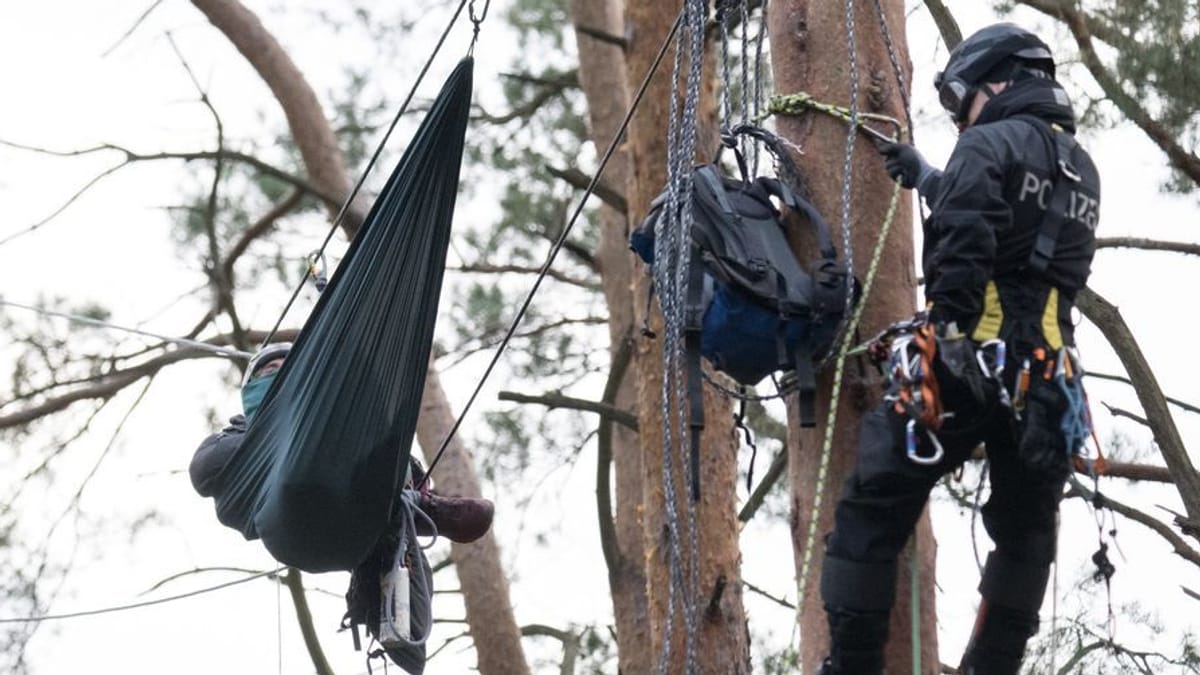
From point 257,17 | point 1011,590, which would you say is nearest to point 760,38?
point 1011,590

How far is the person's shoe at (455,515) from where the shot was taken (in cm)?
573

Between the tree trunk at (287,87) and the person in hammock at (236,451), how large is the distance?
409 cm

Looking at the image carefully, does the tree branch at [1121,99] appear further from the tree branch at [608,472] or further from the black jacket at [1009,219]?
the black jacket at [1009,219]

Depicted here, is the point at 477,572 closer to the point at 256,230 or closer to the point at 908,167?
the point at 256,230

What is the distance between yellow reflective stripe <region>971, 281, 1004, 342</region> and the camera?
13.2 ft

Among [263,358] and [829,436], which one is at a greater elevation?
[263,358]

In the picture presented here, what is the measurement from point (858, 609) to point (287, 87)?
6.42 meters

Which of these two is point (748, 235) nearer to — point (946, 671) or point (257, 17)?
point (946, 671)

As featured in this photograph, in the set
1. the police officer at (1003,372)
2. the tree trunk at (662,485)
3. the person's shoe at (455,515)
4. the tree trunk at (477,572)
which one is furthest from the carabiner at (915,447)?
the tree trunk at (477,572)

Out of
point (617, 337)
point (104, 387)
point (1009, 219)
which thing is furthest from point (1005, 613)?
point (104, 387)

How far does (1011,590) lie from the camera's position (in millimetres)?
4121

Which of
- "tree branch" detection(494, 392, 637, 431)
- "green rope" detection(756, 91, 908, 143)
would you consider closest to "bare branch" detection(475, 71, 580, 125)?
"tree branch" detection(494, 392, 637, 431)

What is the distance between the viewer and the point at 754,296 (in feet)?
13.7

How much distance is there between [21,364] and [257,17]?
200 cm
